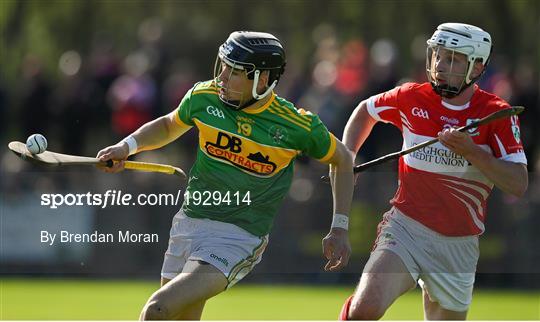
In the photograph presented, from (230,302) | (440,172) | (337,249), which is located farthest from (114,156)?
(230,302)

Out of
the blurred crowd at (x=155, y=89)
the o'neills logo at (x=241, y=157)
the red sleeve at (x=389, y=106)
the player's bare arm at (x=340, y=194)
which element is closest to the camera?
the player's bare arm at (x=340, y=194)

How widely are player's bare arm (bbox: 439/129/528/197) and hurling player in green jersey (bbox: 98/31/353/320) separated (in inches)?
27.0

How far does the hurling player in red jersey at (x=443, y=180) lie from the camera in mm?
7125

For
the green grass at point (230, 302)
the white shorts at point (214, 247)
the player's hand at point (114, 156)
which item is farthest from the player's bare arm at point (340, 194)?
the green grass at point (230, 302)

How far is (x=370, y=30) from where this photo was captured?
17094 millimetres

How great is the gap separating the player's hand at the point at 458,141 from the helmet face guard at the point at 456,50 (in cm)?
40

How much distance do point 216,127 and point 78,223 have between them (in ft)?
9.03

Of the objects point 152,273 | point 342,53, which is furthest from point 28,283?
point 342,53

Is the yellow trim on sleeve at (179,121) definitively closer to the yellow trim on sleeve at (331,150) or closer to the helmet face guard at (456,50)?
the yellow trim on sleeve at (331,150)

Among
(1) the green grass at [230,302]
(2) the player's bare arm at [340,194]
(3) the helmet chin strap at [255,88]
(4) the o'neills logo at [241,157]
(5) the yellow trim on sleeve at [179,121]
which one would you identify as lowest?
(1) the green grass at [230,302]

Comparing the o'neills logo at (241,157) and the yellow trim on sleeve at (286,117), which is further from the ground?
the yellow trim on sleeve at (286,117)

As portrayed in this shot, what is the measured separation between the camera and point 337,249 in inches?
277

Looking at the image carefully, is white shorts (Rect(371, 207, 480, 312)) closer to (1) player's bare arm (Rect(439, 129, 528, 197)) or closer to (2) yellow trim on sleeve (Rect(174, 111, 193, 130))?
(1) player's bare arm (Rect(439, 129, 528, 197))

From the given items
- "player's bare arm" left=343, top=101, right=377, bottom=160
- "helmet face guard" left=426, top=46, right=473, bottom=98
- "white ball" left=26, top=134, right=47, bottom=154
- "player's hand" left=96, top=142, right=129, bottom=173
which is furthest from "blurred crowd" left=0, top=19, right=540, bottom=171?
"white ball" left=26, top=134, right=47, bottom=154
